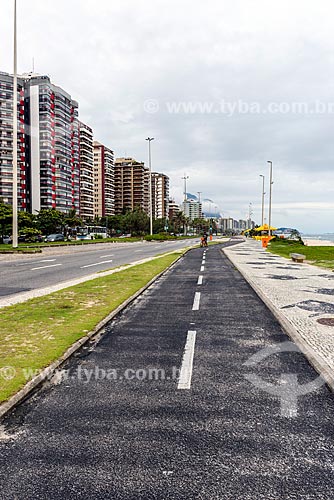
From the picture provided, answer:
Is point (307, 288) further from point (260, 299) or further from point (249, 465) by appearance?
point (249, 465)

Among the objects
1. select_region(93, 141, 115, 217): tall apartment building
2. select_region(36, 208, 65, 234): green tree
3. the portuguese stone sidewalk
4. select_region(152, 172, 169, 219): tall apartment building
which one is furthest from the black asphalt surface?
select_region(152, 172, 169, 219): tall apartment building

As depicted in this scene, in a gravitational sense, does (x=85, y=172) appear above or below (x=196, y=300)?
above

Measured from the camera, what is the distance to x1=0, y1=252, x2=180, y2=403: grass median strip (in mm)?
5301

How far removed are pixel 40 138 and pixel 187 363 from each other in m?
107

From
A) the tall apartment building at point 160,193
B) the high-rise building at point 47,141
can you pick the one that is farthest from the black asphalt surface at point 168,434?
the tall apartment building at point 160,193

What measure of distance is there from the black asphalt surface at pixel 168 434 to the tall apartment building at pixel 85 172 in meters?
117

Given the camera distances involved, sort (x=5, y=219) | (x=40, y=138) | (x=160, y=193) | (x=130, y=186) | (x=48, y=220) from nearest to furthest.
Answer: (x=5, y=219)
(x=48, y=220)
(x=40, y=138)
(x=130, y=186)
(x=160, y=193)

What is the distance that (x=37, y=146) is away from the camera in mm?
101250

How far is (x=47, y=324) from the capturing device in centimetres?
766

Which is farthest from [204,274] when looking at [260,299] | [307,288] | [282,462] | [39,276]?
[282,462]

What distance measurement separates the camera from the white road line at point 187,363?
4.96 metres

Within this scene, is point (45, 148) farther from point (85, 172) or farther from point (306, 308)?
point (306, 308)

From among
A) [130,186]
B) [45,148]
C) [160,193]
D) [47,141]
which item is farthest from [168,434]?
[160,193]

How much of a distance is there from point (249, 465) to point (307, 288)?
1108 cm
